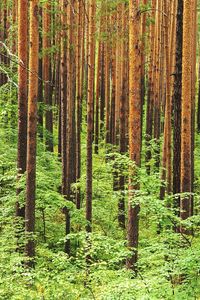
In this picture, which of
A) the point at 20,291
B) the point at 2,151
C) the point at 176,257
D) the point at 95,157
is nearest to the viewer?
the point at 176,257

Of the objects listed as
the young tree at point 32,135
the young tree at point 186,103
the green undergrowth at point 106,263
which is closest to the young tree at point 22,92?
the green undergrowth at point 106,263

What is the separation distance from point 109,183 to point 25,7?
864 centimetres

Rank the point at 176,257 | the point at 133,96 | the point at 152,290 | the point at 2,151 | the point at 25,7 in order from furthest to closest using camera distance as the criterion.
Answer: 1. the point at 2,151
2. the point at 25,7
3. the point at 133,96
4. the point at 176,257
5. the point at 152,290

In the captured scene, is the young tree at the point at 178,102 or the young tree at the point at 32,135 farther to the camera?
the young tree at the point at 178,102

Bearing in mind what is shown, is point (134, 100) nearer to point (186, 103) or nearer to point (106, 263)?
point (186, 103)

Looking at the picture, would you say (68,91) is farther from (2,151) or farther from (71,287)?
(71,287)

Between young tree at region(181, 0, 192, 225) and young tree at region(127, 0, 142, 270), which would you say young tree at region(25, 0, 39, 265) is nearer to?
young tree at region(127, 0, 142, 270)

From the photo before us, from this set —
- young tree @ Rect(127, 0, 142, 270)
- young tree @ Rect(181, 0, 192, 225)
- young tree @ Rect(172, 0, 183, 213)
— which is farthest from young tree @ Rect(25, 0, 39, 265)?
young tree @ Rect(172, 0, 183, 213)

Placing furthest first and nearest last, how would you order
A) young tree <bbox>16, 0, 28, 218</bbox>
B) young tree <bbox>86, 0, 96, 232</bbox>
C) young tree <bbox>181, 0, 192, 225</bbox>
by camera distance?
1. young tree <bbox>86, 0, 96, 232</bbox>
2. young tree <bbox>16, 0, 28, 218</bbox>
3. young tree <bbox>181, 0, 192, 225</bbox>

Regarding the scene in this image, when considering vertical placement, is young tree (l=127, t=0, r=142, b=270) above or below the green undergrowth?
above

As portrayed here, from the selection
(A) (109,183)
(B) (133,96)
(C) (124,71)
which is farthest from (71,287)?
(C) (124,71)

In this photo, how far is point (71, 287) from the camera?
6.51 m

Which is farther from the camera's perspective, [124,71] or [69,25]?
[124,71]

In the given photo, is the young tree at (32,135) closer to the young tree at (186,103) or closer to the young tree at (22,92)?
the young tree at (22,92)
